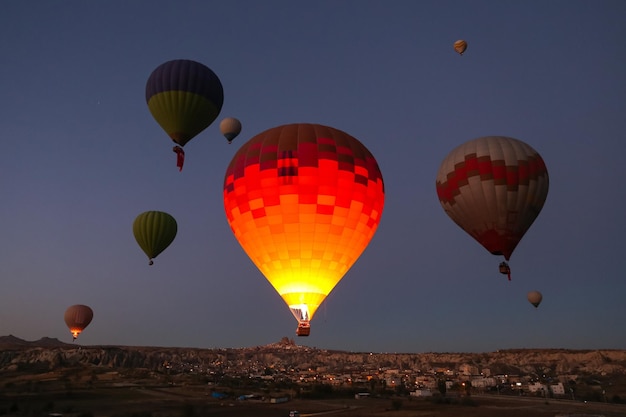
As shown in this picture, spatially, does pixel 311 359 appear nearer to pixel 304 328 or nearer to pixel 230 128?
pixel 230 128

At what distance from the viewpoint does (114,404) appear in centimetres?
4197

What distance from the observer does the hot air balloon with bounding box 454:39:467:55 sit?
38.7m

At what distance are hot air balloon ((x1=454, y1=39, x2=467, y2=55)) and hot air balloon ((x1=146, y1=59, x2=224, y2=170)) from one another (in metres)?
19.9

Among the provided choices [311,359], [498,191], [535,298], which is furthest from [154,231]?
[311,359]

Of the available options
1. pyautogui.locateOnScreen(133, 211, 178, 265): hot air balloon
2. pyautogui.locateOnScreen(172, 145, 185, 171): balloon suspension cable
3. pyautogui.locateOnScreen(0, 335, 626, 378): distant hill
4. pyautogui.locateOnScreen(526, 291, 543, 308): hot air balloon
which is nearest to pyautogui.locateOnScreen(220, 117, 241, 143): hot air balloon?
pyautogui.locateOnScreen(172, 145, 185, 171): balloon suspension cable

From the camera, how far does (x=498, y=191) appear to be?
27391 mm

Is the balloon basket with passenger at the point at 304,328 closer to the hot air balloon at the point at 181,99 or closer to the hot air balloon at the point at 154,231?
the hot air balloon at the point at 181,99

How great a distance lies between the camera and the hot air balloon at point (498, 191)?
2747 centimetres

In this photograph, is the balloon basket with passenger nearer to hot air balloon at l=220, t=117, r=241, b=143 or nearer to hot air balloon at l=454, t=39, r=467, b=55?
hot air balloon at l=220, t=117, r=241, b=143

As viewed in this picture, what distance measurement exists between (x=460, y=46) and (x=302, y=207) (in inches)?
984

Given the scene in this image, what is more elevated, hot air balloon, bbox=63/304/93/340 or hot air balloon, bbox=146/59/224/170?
hot air balloon, bbox=146/59/224/170

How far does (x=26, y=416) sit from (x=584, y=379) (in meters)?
85.6

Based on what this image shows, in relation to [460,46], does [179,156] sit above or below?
below

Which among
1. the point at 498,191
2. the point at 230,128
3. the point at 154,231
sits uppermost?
the point at 230,128
